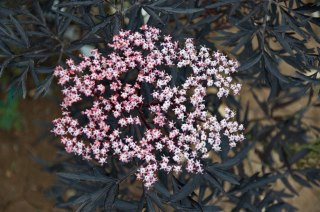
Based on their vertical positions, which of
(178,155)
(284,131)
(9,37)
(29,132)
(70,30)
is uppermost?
(70,30)

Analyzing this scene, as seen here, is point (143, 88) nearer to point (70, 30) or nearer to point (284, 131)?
point (284, 131)

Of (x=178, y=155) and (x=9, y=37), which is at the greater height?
(x=9, y=37)

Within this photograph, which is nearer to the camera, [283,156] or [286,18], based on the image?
[286,18]

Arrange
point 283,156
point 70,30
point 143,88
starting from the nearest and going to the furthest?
point 143,88 → point 283,156 → point 70,30

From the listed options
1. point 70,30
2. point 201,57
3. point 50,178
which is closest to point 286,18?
point 201,57

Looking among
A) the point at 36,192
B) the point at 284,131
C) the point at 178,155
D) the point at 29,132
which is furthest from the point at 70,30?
the point at 178,155

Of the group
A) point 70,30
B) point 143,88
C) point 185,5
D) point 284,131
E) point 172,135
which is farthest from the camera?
point 70,30

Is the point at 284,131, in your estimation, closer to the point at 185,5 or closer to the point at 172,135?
the point at 185,5
